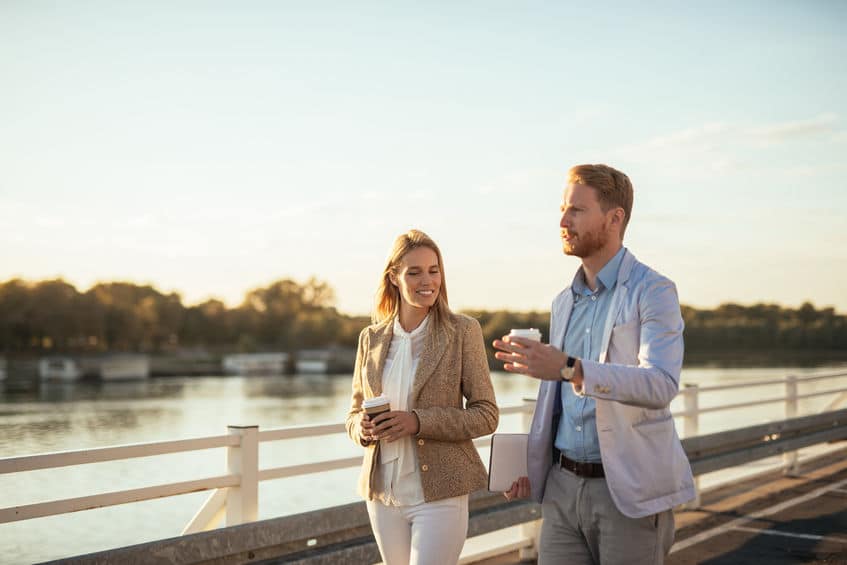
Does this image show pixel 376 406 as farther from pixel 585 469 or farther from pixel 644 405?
pixel 644 405

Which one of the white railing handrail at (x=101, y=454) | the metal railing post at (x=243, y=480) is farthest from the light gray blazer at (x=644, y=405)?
the metal railing post at (x=243, y=480)

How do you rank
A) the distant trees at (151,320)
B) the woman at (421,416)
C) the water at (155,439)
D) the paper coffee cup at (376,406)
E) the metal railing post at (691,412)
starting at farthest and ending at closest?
the distant trees at (151,320)
the water at (155,439)
the metal railing post at (691,412)
the woman at (421,416)
the paper coffee cup at (376,406)

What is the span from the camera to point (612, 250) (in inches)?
134

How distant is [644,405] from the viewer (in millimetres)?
3004

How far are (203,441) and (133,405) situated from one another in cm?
7244

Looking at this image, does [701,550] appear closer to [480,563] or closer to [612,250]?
[480,563]

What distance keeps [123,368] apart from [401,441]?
127497mm

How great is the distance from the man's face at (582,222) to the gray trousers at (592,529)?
2.63 feet

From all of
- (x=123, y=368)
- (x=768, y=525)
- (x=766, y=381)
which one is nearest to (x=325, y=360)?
(x=123, y=368)

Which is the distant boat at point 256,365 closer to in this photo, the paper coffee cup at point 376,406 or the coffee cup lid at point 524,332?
the paper coffee cup at point 376,406

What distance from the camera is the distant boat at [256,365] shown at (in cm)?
12912

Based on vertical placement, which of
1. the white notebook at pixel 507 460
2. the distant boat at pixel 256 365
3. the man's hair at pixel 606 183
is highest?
the man's hair at pixel 606 183

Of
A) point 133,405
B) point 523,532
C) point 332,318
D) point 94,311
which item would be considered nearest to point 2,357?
point 94,311

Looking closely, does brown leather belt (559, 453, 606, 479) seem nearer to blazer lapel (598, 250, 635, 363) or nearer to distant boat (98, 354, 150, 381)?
blazer lapel (598, 250, 635, 363)
